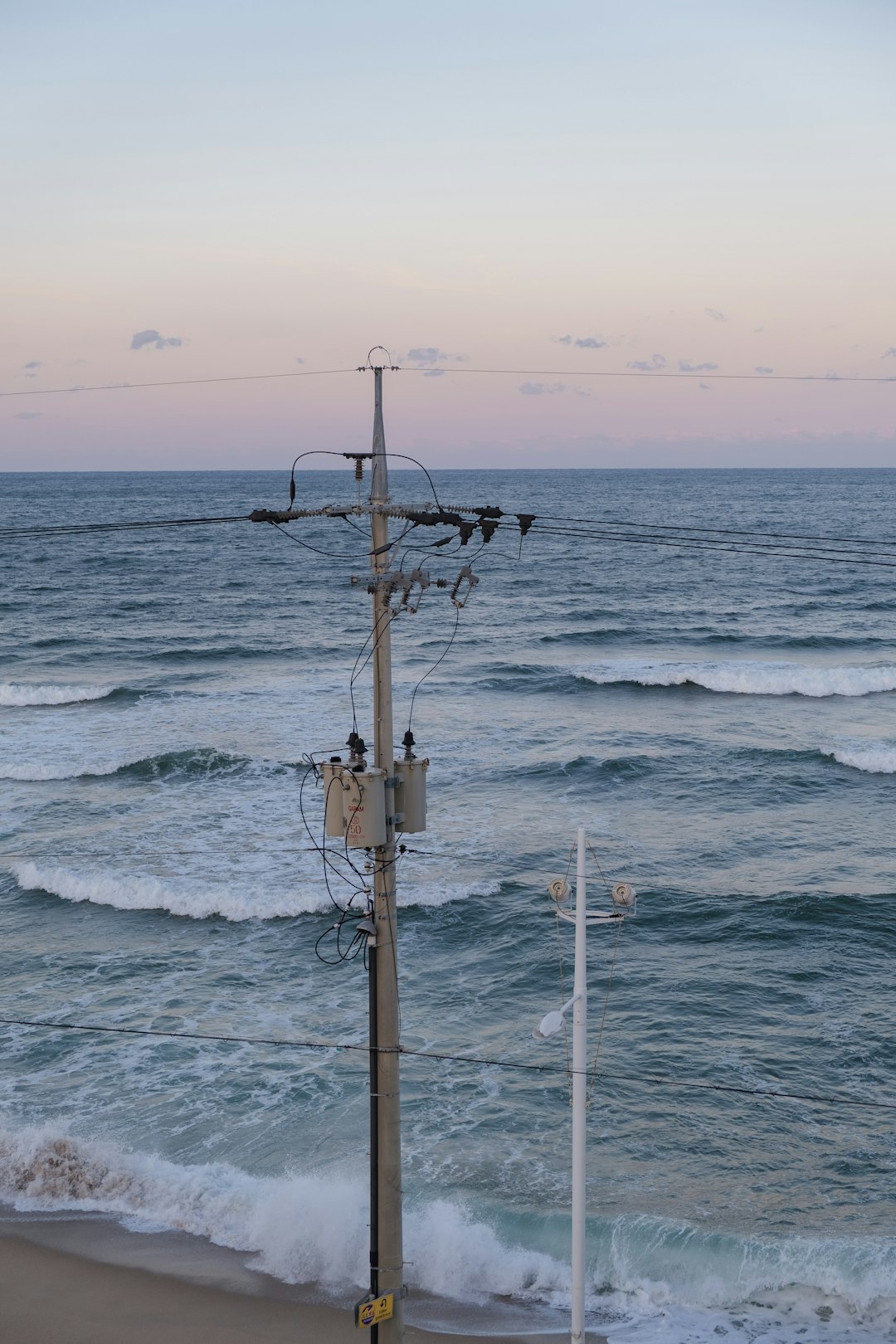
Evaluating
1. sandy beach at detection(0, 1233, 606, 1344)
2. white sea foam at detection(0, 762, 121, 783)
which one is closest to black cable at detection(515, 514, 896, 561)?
sandy beach at detection(0, 1233, 606, 1344)

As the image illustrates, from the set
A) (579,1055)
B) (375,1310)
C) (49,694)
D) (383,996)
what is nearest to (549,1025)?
Answer: (579,1055)

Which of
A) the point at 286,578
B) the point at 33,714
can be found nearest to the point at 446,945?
the point at 33,714

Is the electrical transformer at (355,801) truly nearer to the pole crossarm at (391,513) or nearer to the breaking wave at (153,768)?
the pole crossarm at (391,513)

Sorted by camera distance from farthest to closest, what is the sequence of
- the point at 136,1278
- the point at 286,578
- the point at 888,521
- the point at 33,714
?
the point at 888,521 → the point at 286,578 → the point at 33,714 → the point at 136,1278

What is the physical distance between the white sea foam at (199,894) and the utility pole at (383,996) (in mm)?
13622

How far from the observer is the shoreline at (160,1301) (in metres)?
11.8

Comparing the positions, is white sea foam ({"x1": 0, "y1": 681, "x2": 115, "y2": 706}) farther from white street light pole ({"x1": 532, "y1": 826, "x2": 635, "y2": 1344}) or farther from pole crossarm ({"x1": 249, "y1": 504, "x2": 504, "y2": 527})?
white street light pole ({"x1": 532, "y1": 826, "x2": 635, "y2": 1344})

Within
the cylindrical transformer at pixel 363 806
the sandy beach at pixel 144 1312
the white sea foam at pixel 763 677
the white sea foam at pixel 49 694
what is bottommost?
the sandy beach at pixel 144 1312

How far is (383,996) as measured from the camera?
8844 millimetres

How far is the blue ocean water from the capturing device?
13250mm

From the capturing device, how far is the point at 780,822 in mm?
26859

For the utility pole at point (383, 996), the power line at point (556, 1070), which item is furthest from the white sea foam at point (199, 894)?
the utility pole at point (383, 996)

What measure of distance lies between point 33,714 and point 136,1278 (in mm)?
28817

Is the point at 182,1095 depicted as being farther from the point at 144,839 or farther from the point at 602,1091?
the point at 144,839
